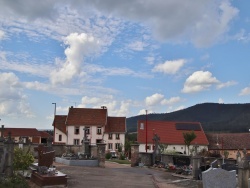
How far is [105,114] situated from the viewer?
68.6 metres

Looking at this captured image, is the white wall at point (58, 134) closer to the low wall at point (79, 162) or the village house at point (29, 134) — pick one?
the village house at point (29, 134)

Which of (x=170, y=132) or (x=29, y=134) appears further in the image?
(x=29, y=134)

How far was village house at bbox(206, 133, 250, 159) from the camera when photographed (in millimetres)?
63562

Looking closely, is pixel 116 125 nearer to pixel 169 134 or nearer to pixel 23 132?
pixel 169 134

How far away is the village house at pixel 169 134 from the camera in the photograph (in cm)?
6494

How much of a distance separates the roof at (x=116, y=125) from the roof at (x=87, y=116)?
1.41 metres

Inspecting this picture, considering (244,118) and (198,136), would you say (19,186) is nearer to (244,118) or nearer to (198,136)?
(198,136)

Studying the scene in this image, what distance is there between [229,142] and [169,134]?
11.1 m

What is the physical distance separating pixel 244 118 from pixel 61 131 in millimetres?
124619

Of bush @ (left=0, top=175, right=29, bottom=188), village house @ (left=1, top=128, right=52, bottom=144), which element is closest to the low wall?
bush @ (left=0, top=175, right=29, bottom=188)

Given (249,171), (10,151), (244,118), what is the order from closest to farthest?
(249,171) → (10,151) → (244,118)

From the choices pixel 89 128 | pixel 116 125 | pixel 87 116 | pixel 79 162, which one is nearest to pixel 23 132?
pixel 87 116

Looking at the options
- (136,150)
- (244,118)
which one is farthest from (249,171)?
(244,118)

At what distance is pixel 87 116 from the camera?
68125 millimetres
